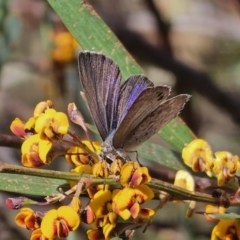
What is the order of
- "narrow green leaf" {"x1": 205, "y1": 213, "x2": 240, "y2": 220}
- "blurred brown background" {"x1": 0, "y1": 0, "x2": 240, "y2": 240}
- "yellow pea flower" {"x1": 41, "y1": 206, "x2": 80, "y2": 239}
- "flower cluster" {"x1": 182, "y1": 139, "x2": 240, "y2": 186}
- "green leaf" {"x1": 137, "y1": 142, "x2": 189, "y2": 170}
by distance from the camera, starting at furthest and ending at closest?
1. "blurred brown background" {"x1": 0, "y1": 0, "x2": 240, "y2": 240}
2. "green leaf" {"x1": 137, "y1": 142, "x2": 189, "y2": 170}
3. "flower cluster" {"x1": 182, "y1": 139, "x2": 240, "y2": 186}
4. "narrow green leaf" {"x1": 205, "y1": 213, "x2": 240, "y2": 220}
5. "yellow pea flower" {"x1": 41, "y1": 206, "x2": 80, "y2": 239}

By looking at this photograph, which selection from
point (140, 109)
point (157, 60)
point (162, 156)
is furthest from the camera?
point (157, 60)

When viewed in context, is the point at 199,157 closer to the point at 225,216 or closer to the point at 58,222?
the point at 225,216

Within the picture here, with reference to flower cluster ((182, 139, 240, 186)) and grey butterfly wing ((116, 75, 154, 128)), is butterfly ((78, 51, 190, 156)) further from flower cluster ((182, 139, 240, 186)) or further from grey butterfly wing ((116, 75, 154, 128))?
flower cluster ((182, 139, 240, 186))

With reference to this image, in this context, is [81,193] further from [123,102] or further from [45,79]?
[45,79]

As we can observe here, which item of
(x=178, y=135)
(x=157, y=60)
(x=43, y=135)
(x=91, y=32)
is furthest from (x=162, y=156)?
(x=157, y=60)

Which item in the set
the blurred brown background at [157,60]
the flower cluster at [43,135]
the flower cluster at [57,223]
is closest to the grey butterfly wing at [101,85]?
the flower cluster at [43,135]

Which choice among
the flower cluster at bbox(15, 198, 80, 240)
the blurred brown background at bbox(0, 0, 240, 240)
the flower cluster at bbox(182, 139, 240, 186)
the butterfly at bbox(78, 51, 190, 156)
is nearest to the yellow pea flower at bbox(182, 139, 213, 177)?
the flower cluster at bbox(182, 139, 240, 186)
